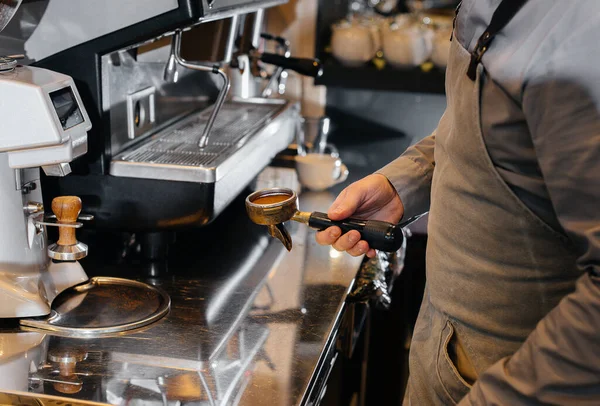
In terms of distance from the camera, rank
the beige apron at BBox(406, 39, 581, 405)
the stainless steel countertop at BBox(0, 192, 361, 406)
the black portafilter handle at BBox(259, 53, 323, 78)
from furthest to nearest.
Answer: the black portafilter handle at BBox(259, 53, 323, 78), the stainless steel countertop at BBox(0, 192, 361, 406), the beige apron at BBox(406, 39, 581, 405)

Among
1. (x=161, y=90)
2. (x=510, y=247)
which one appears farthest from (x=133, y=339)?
(x=161, y=90)

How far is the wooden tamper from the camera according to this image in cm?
113

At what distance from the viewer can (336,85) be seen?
2.61 meters

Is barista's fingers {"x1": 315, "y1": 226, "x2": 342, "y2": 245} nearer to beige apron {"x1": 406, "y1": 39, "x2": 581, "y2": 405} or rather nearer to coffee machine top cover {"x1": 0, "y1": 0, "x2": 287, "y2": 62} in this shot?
beige apron {"x1": 406, "y1": 39, "x2": 581, "y2": 405}

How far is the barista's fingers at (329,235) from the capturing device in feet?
3.58

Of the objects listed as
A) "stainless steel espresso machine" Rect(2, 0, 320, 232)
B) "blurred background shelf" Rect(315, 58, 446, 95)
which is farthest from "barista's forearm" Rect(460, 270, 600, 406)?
"blurred background shelf" Rect(315, 58, 446, 95)

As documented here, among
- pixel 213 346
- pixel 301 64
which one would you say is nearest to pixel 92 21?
pixel 213 346

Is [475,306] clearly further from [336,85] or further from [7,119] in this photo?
[336,85]

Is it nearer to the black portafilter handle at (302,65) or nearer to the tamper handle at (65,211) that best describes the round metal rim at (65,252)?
the tamper handle at (65,211)

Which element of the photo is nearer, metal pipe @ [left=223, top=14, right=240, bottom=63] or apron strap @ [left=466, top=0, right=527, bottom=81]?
apron strap @ [left=466, top=0, right=527, bottom=81]

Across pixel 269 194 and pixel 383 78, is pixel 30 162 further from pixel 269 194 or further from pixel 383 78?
pixel 383 78

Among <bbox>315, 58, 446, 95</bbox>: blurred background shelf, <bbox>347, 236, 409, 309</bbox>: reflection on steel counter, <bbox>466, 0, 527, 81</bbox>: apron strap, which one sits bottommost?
<bbox>347, 236, 409, 309</bbox>: reflection on steel counter

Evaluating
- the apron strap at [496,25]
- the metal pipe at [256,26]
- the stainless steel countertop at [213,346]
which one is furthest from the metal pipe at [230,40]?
the apron strap at [496,25]

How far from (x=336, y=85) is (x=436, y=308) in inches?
69.3
